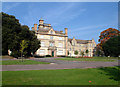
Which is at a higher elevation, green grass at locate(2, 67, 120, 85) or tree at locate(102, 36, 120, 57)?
tree at locate(102, 36, 120, 57)

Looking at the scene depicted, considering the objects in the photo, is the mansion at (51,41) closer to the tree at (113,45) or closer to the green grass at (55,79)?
the tree at (113,45)

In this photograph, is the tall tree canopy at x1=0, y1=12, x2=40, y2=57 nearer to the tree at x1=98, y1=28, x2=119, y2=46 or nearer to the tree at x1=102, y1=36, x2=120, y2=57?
the tree at x1=102, y1=36, x2=120, y2=57

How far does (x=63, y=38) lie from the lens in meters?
63.0

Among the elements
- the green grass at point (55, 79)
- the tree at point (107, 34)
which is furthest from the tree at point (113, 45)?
the green grass at point (55, 79)

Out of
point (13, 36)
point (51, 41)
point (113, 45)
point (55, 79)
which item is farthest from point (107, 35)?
point (55, 79)

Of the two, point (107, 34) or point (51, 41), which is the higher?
point (107, 34)

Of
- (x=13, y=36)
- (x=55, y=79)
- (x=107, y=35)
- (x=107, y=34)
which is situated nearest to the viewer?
(x=55, y=79)

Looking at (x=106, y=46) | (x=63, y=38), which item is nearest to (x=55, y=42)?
(x=63, y=38)

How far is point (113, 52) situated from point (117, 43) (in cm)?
473

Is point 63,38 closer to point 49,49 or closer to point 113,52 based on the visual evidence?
point 49,49

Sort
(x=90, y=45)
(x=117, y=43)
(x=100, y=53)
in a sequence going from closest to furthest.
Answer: (x=117, y=43) → (x=100, y=53) → (x=90, y=45)

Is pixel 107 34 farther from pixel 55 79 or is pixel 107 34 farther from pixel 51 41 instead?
pixel 55 79

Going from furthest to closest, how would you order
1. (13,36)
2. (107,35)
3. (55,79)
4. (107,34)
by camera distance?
(107,34) → (107,35) → (13,36) → (55,79)

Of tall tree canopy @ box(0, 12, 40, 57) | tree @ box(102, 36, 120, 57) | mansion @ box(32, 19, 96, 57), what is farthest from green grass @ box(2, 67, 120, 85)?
mansion @ box(32, 19, 96, 57)
